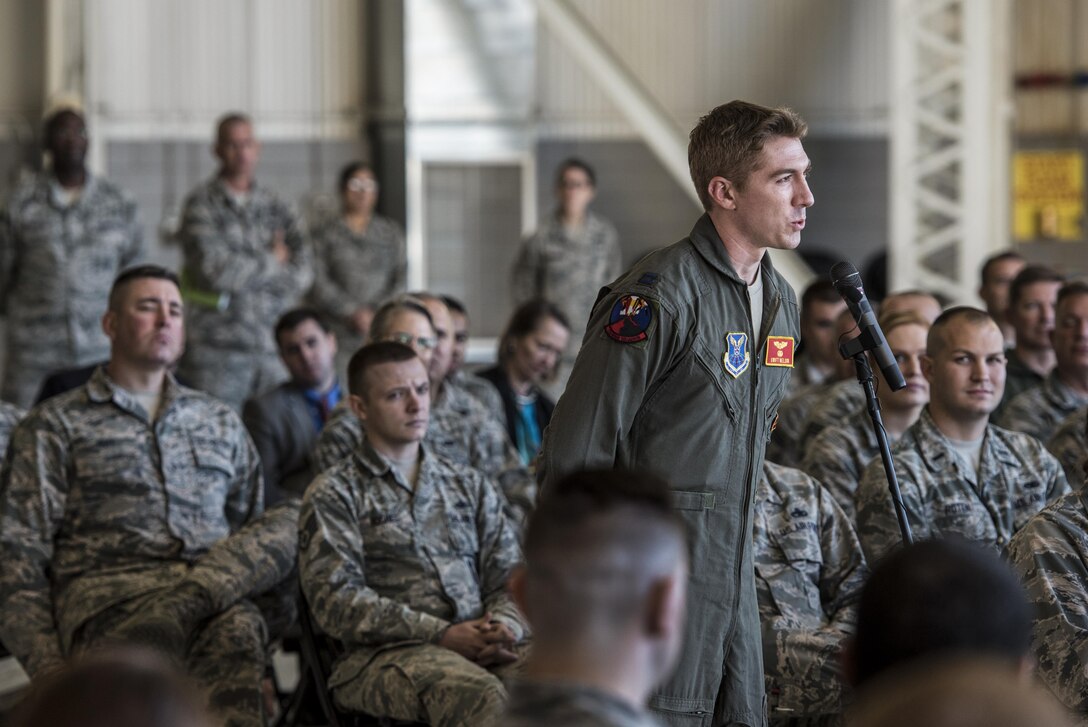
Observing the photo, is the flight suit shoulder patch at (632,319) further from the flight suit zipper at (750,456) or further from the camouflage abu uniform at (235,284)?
the camouflage abu uniform at (235,284)

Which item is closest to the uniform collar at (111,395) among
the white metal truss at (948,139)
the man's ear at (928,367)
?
the man's ear at (928,367)

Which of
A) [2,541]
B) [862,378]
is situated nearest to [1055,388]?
[862,378]

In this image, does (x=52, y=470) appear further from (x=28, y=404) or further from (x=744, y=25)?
(x=744, y=25)

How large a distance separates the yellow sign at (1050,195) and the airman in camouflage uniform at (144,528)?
24.3ft

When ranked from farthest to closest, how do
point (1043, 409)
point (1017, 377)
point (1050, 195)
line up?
point (1050, 195), point (1017, 377), point (1043, 409)

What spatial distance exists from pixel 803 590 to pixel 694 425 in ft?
3.38

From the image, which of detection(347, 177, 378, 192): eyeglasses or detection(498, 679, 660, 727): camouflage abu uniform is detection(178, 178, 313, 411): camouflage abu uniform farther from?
detection(498, 679, 660, 727): camouflage abu uniform

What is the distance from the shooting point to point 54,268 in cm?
634

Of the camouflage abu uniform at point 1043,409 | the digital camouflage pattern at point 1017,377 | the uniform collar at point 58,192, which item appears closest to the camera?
the camouflage abu uniform at point 1043,409

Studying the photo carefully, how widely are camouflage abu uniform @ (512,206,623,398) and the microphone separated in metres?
5.39

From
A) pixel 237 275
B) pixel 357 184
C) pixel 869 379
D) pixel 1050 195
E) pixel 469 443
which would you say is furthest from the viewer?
pixel 1050 195

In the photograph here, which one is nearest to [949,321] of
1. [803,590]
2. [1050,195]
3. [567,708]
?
[803,590]

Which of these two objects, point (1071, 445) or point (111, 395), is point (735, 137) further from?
point (1071, 445)

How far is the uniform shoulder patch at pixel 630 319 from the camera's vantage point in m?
2.57
